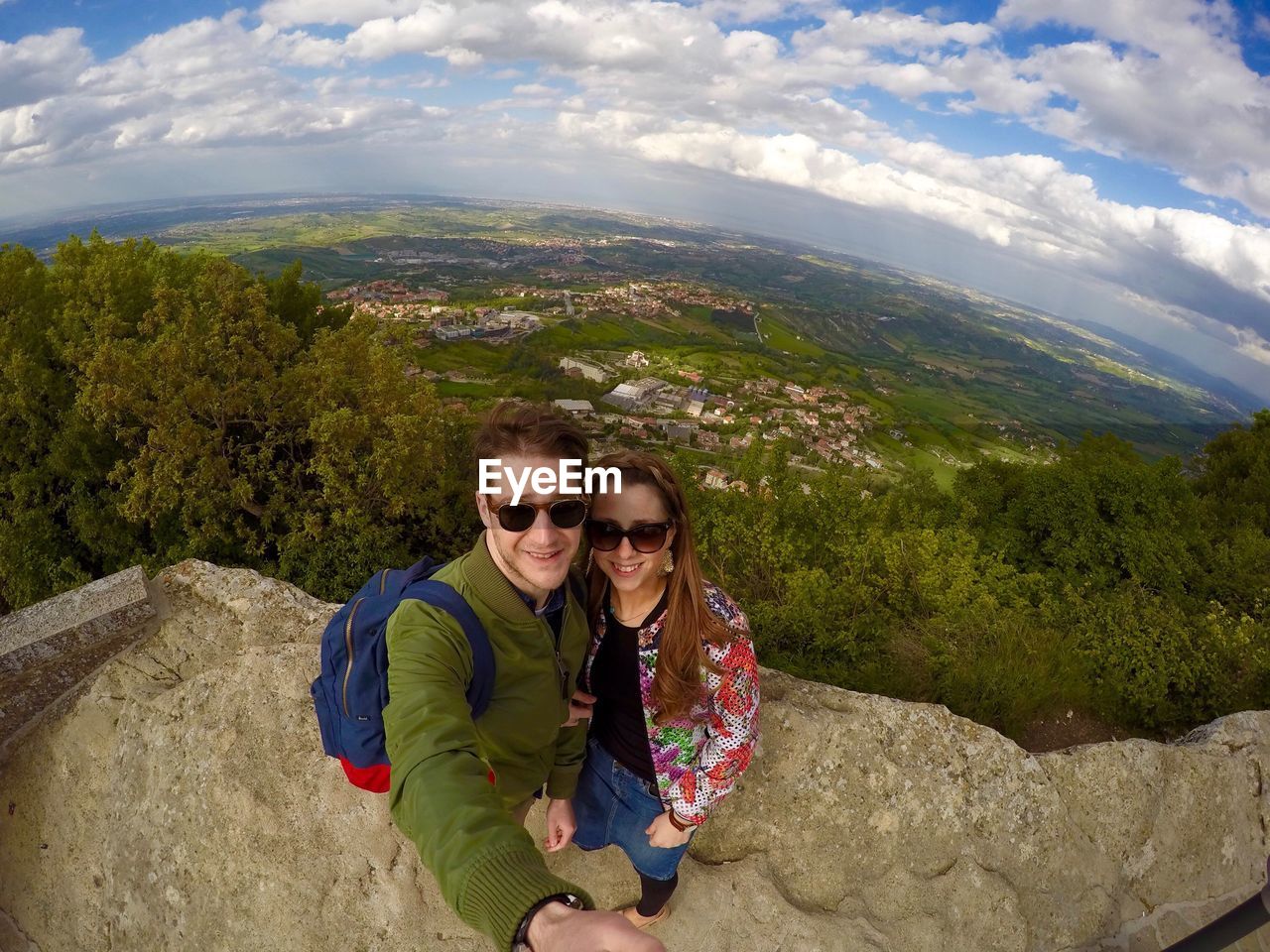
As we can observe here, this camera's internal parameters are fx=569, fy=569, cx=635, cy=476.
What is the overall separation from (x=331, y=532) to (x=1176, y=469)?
2054 centimetres

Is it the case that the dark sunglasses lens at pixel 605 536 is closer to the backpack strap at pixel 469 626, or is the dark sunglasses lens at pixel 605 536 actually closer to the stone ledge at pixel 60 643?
the backpack strap at pixel 469 626

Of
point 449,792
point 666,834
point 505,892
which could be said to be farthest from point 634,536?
point 666,834

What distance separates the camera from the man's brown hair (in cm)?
228

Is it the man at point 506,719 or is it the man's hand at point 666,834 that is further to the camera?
the man's hand at point 666,834

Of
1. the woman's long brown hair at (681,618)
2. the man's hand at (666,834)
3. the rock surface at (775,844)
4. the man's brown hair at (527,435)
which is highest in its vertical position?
the man's brown hair at (527,435)

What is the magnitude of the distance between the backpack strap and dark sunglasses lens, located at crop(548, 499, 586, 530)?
0.48 metres

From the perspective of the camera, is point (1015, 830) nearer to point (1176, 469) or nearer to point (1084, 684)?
point (1084, 684)

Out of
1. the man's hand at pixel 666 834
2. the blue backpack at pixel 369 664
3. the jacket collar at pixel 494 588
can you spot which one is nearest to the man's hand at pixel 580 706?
the man's hand at pixel 666 834

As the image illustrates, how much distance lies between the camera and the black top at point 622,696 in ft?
9.32

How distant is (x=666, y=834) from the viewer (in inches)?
115

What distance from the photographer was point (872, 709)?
13.5ft

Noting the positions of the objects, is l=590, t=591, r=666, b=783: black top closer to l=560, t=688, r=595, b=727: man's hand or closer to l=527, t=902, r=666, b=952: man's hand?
l=560, t=688, r=595, b=727: man's hand

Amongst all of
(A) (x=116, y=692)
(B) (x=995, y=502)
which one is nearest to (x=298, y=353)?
(A) (x=116, y=692)

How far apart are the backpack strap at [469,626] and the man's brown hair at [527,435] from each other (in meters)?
0.56
